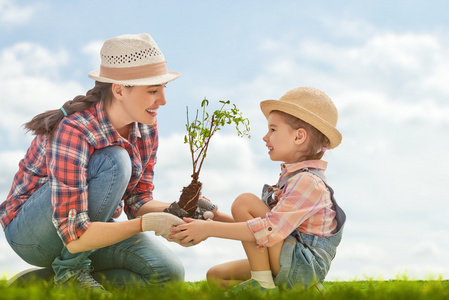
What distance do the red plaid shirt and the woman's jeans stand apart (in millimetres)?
108

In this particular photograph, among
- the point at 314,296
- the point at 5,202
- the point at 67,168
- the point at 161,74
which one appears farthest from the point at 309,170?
the point at 5,202

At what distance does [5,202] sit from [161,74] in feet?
5.37

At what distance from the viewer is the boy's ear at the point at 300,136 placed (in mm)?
3590

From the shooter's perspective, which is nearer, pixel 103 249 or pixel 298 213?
pixel 298 213

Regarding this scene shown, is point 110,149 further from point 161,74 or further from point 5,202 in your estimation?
point 5,202

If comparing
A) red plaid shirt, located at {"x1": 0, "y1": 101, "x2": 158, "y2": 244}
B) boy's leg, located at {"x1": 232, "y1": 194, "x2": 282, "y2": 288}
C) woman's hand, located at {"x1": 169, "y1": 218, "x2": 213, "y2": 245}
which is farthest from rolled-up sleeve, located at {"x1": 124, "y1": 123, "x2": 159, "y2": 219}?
boy's leg, located at {"x1": 232, "y1": 194, "x2": 282, "y2": 288}

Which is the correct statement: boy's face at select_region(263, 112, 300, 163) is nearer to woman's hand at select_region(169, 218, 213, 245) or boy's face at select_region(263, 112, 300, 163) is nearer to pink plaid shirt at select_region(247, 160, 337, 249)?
pink plaid shirt at select_region(247, 160, 337, 249)

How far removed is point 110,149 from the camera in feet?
12.3

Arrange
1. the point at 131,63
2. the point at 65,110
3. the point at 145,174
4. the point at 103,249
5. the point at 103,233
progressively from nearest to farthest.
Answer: the point at 103,233 → the point at 131,63 → the point at 65,110 → the point at 103,249 → the point at 145,174

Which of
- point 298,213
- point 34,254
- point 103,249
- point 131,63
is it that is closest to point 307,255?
point 298,213

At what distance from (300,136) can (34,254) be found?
7.24 feet

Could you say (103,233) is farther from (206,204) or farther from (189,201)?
(206,204)

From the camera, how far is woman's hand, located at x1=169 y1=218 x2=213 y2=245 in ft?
11.1

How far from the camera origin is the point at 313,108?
11.9 ft
